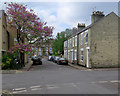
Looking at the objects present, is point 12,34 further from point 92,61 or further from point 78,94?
point 78,94

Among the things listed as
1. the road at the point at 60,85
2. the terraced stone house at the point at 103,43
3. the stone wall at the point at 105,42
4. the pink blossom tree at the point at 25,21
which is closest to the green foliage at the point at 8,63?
the pink blossom tree at the point at 25,21

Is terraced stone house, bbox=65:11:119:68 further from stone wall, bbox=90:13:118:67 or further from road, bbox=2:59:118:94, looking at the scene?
road, bbox=2:59:118:94

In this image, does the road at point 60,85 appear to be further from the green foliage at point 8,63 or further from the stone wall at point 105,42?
the stone wall at point 105,42

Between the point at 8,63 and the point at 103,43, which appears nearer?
the point at 8,63

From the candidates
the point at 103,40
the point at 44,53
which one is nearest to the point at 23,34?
the point at 103,40

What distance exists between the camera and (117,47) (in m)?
21.4

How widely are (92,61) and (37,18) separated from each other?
9.46 metres

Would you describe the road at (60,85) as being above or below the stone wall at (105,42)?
below

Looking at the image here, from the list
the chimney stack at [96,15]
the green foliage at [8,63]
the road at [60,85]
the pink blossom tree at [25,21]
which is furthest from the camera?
the chimney stack at [96,15]

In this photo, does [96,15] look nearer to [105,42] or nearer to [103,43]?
[105,42]

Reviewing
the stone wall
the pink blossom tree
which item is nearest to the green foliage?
the pink blossom tree

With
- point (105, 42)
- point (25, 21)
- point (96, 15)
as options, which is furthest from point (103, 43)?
point (25, 21)

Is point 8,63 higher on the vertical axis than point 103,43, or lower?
lower

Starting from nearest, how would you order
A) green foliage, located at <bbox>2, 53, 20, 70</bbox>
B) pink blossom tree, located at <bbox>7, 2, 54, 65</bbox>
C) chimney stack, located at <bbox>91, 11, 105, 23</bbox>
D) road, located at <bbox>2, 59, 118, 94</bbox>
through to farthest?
road, located at <bbox>2, 59, 118, 94</bbox>, green foliage, located at <bbox>2, 53, 20, 70</bbox>, pink blossom tree, located at <bbox>7, 2, 54, 65</bbox>, chimney stack, located at <bbox>91, 11, 105, 23</bbox>
